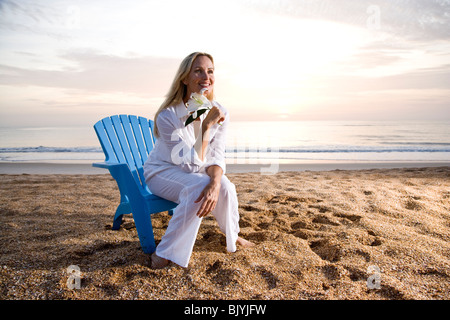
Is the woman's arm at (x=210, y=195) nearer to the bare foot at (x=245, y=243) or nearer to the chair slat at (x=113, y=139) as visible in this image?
the bare foot at (x=245, y=243)

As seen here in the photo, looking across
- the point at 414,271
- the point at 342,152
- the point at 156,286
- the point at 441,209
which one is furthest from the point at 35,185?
the point at 342,152

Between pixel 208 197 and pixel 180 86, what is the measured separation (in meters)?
0.95

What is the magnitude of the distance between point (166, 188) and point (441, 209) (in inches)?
108

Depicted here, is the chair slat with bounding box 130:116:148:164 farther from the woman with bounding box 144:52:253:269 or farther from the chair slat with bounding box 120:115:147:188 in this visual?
the woman with bounding box 144:52:253:269

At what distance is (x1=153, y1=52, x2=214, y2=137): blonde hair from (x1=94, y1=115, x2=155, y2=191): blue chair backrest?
1.97 feet

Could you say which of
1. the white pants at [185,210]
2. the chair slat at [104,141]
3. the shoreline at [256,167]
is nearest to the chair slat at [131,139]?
the chair slat at [104,141]

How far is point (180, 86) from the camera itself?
96.2 inches

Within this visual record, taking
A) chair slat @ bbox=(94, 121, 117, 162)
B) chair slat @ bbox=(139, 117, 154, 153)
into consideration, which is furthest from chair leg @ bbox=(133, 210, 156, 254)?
chair slat @ bbox=(139, 117, 154, 153)

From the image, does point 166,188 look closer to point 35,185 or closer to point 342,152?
point 35,185

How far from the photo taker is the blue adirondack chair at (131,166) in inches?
86.8

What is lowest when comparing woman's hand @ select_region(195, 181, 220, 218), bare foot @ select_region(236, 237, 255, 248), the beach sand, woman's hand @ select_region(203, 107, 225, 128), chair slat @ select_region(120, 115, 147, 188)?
the beach sand

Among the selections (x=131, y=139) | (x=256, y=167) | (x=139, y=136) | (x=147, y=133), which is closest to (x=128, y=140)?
(x=131, y=139)

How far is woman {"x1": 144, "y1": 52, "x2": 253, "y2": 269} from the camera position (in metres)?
1.98

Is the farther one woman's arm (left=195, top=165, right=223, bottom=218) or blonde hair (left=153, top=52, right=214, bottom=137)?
blonde hair (left=153, top=52, right=214, bottom=137)
